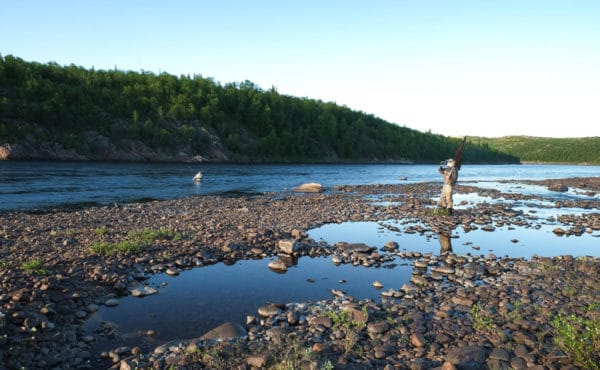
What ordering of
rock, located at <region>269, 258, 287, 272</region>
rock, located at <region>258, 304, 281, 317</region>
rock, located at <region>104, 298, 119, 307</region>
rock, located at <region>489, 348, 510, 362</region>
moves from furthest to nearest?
rock, located at <region>269, 258, 287, 272</region> → rock, located at <region>104, 298, 119, 307</region> → rock, located at <region>258, 304, 281, 317</region> → rock, located at <region>489, 348, 510, 362</region>

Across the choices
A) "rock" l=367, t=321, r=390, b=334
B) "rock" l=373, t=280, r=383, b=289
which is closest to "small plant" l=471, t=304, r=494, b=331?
"rock" l=367, t=321, r=390, b=334

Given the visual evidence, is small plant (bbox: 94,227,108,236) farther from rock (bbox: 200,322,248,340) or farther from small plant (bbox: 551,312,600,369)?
small plant (bbox: 551,312,600,369)

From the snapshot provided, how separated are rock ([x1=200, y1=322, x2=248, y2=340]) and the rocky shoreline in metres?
0.03

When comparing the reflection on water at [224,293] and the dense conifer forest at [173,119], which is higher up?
the dense conifer forest at [173,119]

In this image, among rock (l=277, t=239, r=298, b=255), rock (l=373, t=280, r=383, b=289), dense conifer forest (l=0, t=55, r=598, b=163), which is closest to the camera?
rock (l=373, t=280, r=383, b=289)

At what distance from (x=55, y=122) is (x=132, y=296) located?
67.2m

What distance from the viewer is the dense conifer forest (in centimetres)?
6069

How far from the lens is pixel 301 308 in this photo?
24.2ft

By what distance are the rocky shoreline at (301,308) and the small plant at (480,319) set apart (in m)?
0.03

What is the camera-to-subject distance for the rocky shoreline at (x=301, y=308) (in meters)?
5.38

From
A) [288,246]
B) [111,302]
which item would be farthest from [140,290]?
[288,246]

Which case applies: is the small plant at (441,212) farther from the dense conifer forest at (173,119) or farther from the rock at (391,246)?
the dense conifer forest at (173,119)

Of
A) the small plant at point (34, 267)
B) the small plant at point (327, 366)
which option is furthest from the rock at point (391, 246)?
the small plant at point (34, 267)

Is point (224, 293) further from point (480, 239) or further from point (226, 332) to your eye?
point (480, 239)
